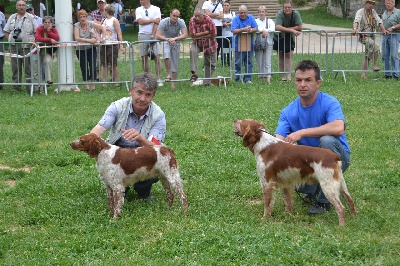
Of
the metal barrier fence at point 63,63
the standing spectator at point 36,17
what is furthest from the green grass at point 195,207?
the standing spectator at point 36,17

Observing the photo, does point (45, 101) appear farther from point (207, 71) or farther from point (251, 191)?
point (251, 191)

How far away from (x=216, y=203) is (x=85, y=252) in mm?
1839

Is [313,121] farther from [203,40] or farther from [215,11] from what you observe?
[215,11]

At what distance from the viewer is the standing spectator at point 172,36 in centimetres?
1661

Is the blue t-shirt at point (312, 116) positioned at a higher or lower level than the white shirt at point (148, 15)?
lower

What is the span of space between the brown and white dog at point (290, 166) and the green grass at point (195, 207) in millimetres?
295

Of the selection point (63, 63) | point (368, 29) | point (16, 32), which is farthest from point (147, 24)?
point (368, 29)

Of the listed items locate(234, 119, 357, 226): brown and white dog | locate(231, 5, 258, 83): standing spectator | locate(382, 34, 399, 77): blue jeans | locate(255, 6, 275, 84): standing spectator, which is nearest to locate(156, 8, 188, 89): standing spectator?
locate(231, 5, 258, 83): standing spectator

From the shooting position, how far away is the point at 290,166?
664 cm

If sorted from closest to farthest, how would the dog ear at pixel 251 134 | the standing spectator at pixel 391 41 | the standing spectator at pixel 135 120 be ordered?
the dog ear at pixel 251 134 → the standing spectator at pixel 135 120 → the standing spectator at pixel 391 41

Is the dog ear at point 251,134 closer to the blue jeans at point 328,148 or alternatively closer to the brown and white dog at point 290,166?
the brown and white dog at point 290,166

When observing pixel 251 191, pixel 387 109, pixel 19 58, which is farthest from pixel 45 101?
pixel 251 191

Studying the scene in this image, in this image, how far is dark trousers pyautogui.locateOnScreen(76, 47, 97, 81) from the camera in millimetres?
16806

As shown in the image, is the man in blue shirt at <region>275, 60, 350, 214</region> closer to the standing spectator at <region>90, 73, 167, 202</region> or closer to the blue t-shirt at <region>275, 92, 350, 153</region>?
the blue t-shirt at <region>275, 92, 350, 153</region>
